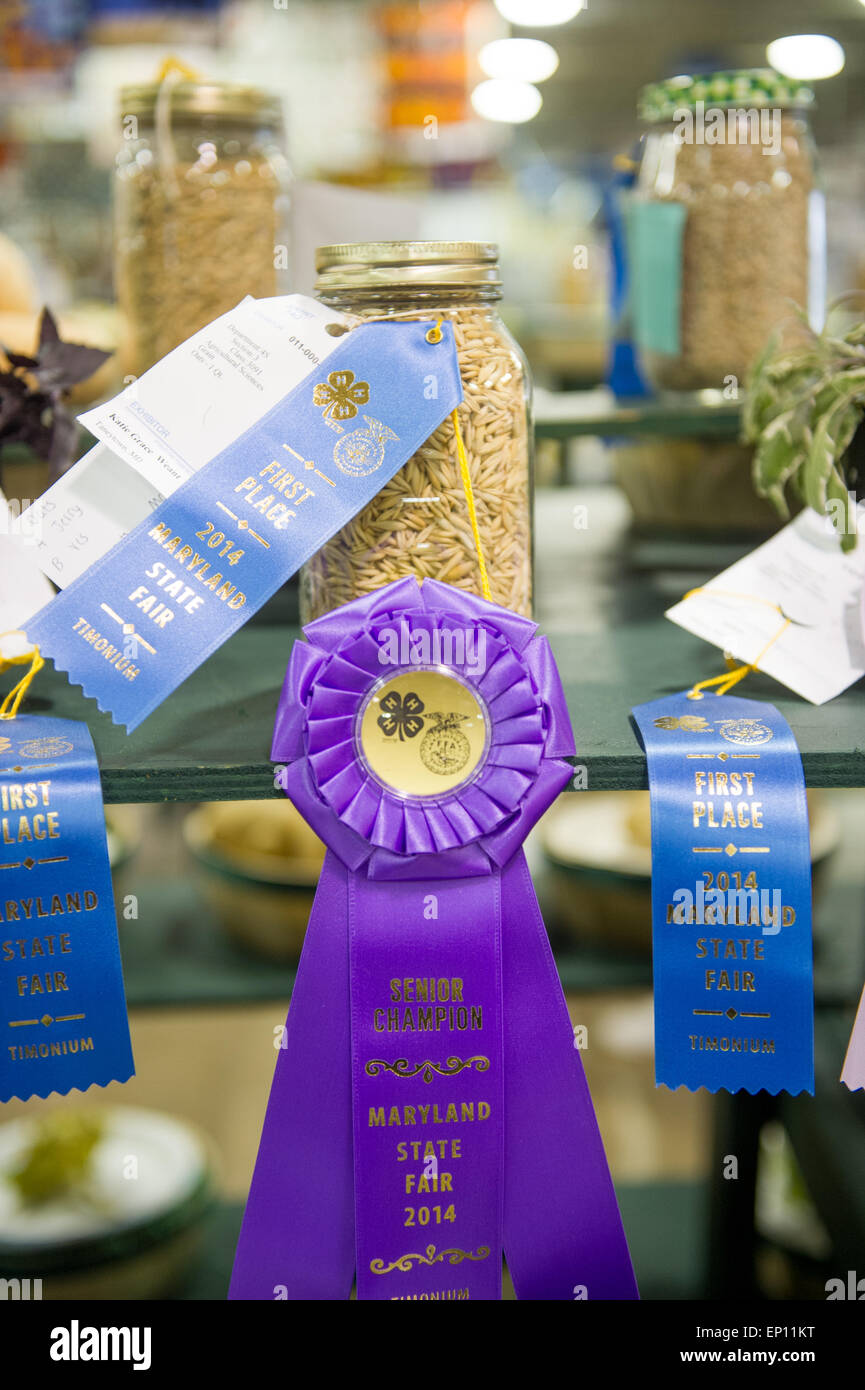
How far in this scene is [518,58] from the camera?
13.0 ft

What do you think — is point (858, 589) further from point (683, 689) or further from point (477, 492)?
point (477, 492)

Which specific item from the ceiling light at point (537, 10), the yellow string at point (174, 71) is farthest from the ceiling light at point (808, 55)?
the yellow string at point (174, 71)

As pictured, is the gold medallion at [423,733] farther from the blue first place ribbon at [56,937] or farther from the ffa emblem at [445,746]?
the blue first place ribbon at [56,937]

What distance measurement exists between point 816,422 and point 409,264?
1.09 feet

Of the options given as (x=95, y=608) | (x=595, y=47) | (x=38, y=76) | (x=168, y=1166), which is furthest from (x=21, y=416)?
(x=595, y=47)

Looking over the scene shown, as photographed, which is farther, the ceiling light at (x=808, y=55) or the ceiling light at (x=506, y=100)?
the ceiling light at (x=506, y=100)

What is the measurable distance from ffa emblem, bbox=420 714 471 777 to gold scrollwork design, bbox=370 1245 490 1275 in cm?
29

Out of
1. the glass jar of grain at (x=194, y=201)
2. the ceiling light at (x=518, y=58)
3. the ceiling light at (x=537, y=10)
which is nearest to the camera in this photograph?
the glass jar of grain at (x=194, y=201)

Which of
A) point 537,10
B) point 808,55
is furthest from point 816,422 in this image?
point 808,55

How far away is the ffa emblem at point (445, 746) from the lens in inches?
27.1

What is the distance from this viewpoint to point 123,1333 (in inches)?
31.7

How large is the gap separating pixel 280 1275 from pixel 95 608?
41 centimetres

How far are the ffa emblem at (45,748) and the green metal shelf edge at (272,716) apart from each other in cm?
2

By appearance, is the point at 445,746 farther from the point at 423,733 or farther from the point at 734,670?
the point at 734,670
